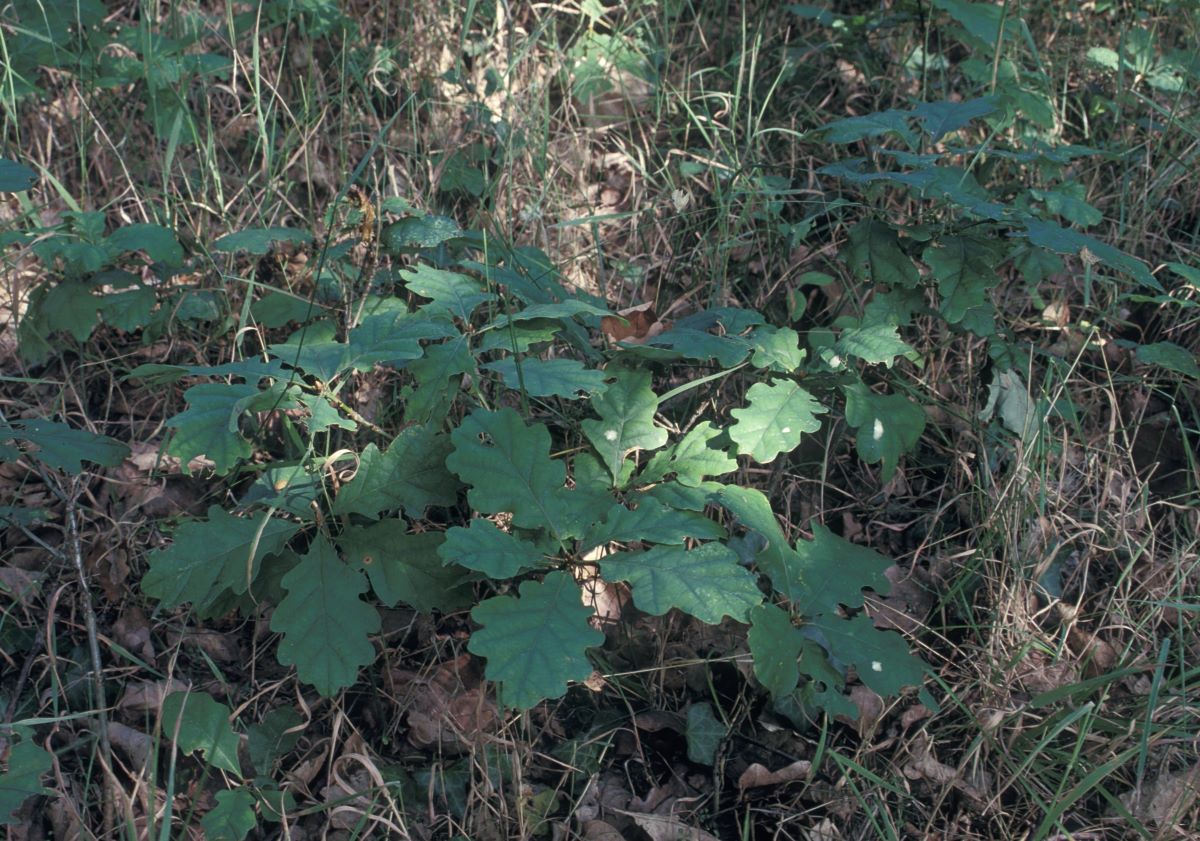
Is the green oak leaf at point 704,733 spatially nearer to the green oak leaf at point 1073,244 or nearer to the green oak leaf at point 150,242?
the green oak leaf at point 1073,244

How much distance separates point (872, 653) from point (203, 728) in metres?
1.26

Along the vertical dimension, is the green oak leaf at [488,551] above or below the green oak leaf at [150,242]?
below

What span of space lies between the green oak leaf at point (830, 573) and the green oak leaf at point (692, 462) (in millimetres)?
222

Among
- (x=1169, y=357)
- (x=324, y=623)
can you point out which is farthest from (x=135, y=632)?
(x=1169, y=357)

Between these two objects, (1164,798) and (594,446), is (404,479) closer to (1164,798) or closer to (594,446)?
(594,446)

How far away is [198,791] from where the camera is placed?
187 cm

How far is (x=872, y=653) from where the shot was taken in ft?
6.35

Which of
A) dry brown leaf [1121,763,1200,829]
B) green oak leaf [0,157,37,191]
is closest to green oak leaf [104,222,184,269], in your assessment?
green oak leaf [0,157,37,191]

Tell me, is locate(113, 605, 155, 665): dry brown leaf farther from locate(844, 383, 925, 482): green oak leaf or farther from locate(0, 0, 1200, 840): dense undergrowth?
locate(844, 383, 925, 482): green oak leaf

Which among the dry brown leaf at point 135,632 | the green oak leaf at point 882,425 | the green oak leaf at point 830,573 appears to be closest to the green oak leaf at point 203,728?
the dry brown leaf at point 135,632

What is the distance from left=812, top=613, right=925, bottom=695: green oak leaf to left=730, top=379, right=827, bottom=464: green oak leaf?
347mm

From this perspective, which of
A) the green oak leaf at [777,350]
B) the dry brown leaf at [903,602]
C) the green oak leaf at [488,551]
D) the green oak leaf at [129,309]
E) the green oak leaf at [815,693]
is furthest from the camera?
the green oak leaf at [129,309]

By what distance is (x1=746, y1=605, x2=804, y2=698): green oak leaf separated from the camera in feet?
6.14

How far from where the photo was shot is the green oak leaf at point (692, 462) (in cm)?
208
